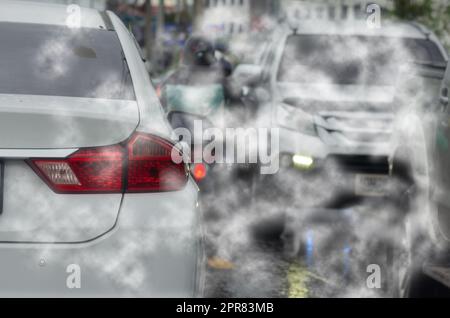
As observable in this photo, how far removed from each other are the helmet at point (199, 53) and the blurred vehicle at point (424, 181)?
3.95 metres

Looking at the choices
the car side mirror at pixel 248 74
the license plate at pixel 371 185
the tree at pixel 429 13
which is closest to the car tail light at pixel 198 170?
the license plate at pixel 371 185

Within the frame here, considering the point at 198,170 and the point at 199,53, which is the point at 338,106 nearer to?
the point at 199,53

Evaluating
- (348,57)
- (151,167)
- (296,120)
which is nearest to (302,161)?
(296,120)

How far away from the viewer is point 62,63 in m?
4.79

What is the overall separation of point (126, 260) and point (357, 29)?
8.01 meters

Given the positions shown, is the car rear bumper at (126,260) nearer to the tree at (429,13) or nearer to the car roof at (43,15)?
the car roof at (43,15)

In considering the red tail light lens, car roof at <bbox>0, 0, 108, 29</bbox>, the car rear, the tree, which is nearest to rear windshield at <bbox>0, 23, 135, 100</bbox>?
car roof at <bbox>0, 0, 108, 29</bbox>

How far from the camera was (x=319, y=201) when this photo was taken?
9.62 meters

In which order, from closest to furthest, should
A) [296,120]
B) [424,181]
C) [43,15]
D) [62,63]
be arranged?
[62,63]
[43,15]
[424,181]
[296,120]

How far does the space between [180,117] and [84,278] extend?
4.74 ft

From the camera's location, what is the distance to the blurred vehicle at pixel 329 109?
9.73 m
